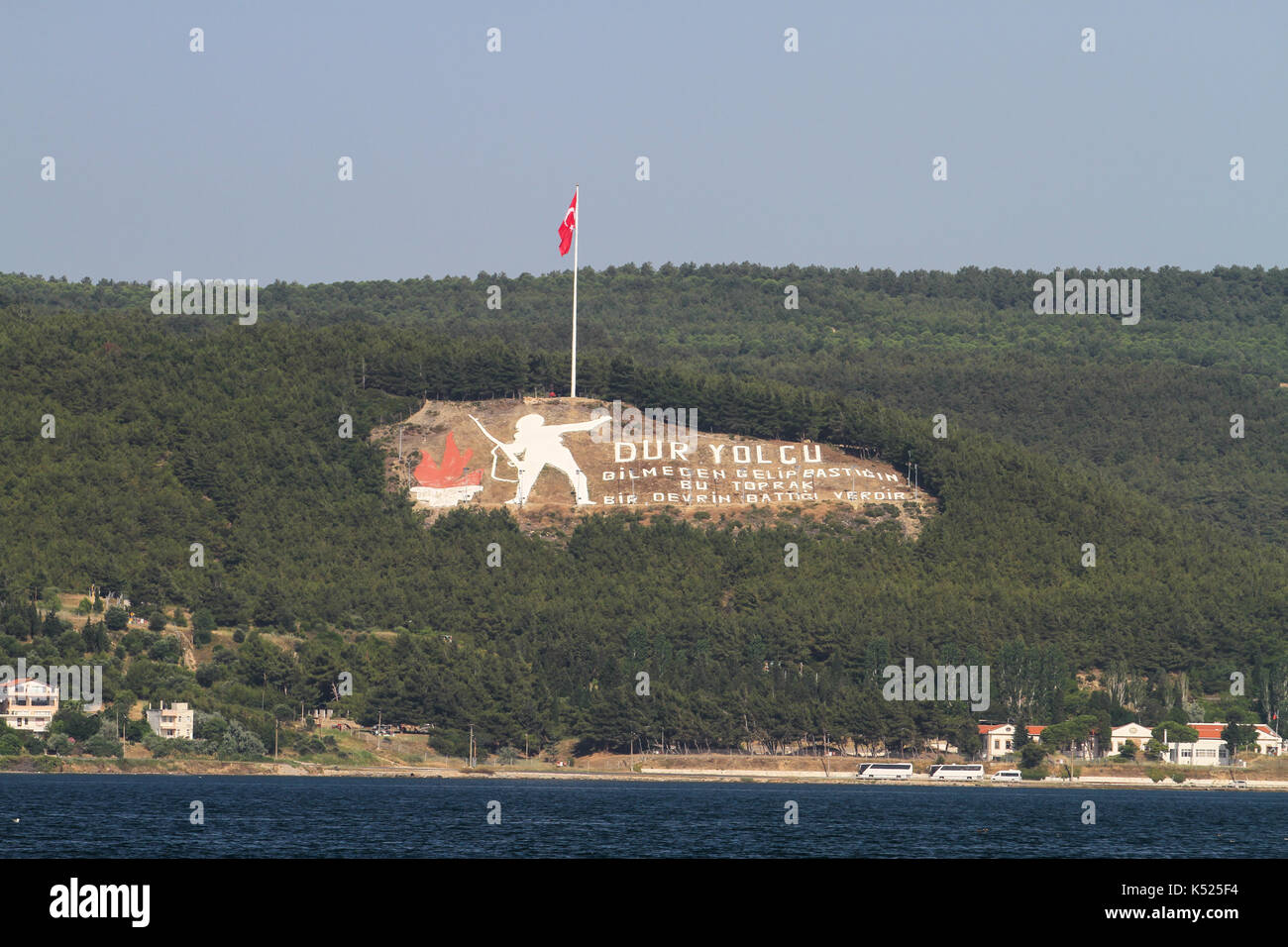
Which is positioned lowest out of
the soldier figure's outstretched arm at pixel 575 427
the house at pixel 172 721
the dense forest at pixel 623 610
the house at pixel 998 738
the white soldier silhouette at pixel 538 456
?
the house at pixel 998 738

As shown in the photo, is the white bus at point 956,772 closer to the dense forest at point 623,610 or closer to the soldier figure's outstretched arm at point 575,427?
the dense forest at point 623,610

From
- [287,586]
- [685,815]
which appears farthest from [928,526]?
[685,815]

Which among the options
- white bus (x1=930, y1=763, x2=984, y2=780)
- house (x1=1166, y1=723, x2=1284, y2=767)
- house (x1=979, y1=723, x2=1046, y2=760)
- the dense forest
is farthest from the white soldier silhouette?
house (x1=1166, y1=723, x2=1284, y2=767)

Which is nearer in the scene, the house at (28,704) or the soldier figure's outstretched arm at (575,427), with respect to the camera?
the house at (28,704)

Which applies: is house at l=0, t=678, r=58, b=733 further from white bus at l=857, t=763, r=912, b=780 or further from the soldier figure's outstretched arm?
white bus at l=857, t=763, r=912, b=780

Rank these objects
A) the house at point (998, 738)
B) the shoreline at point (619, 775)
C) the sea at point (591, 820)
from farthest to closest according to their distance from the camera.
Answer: the house at point (998, 738) < the shoreline at point (619, 775) < the sea at point (591, 820)

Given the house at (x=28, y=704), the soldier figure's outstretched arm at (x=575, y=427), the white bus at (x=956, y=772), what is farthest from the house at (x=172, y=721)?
the white bus at (x=956, y=772)
